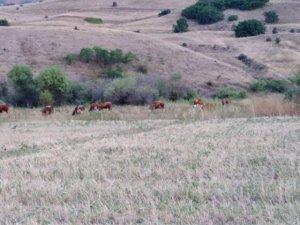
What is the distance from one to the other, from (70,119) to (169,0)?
10097 centimetres

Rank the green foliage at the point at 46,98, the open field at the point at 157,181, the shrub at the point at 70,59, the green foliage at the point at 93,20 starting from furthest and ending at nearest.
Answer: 1. the green foliage at the point at 93,20
2. the shrub at the point at 70,59
3. the green foliage at the point at 46,98
4. the open field at the point at 157,181

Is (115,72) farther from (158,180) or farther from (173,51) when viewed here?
(158,180)

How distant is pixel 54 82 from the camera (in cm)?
5703

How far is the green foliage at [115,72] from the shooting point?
66.6 meters

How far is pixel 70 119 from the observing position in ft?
137

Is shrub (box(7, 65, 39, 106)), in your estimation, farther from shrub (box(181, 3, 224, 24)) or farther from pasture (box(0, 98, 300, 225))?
shrub (box(181, 3, 224, 24))

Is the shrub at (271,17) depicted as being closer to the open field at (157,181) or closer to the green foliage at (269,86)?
the green foliage at (269,86)

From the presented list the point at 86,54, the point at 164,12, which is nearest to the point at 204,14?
the point at 164,12

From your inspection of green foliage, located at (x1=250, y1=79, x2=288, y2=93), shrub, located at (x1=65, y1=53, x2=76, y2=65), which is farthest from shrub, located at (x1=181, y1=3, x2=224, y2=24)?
green foliage, located at (x1=250, y1=79, x2=288, y2=93)

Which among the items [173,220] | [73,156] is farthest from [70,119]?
[173,220]

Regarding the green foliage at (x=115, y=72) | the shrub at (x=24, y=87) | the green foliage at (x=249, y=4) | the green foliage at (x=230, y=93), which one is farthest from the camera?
the green foliage at (x=249, y=4)

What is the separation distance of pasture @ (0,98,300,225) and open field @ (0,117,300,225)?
0.02 m

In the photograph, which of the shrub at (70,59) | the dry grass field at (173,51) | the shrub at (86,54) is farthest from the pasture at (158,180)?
the shrub at (86,54)

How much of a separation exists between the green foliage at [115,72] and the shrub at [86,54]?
3007 millimetres
